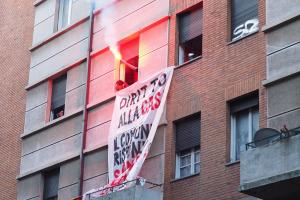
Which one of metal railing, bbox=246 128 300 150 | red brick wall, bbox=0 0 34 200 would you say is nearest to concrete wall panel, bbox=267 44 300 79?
metal railing, bbox=246 128 300 150

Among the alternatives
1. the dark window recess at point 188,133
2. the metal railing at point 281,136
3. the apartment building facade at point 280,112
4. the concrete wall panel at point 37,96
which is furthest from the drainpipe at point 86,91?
the metal railing at point 281,136

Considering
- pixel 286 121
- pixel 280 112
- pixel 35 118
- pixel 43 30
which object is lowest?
pixel 286 121

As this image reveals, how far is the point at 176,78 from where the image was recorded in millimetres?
20969

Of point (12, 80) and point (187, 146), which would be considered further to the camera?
point (12, 80)

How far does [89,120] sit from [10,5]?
734 cm

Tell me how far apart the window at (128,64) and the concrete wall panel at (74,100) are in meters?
1.36

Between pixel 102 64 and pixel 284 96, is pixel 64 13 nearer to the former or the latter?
pixel 102 64

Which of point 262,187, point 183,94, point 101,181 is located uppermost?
point 183,94

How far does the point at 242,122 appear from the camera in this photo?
63.6 ft

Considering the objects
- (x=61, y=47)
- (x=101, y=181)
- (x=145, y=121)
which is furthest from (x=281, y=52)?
(x=61, y=47)

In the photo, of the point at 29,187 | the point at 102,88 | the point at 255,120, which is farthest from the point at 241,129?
the point at 29,187

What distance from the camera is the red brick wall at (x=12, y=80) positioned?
2584cm

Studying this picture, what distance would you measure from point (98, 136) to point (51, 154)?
6.76 feet

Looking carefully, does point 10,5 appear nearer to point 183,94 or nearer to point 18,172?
point 18,172
